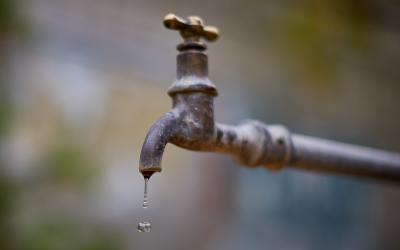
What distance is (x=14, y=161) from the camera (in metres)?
1.75

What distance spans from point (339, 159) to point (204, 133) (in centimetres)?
27

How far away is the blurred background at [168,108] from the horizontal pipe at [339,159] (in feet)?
3.63

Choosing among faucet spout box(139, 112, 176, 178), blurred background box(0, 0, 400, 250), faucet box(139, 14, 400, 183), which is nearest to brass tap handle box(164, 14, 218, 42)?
faucet box(139, 14, 400, 183)

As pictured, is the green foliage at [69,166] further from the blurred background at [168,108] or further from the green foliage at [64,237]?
the green foliage at [64,237]

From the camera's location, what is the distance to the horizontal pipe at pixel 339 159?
2.66ft

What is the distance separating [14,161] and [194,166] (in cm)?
64

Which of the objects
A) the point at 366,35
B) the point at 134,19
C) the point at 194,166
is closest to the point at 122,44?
the point at 134,19

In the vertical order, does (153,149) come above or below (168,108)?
below

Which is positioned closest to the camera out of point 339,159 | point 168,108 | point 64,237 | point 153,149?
point 153,149

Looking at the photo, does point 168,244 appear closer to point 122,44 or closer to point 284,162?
point 122,44

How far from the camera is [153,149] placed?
600 mm

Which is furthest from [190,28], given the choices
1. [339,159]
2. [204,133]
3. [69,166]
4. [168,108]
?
[168,108]

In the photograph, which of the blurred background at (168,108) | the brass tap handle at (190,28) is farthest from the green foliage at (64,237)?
the brass tap handle at (190,28)

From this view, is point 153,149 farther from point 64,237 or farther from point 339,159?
point 64,237
